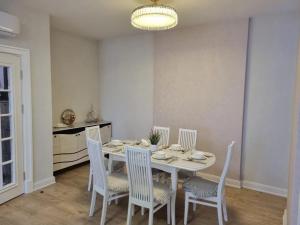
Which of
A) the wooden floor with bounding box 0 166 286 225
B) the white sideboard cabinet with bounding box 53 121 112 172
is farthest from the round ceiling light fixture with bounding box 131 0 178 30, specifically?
the white sideboard cabinet with bounding box 53 121 112 172

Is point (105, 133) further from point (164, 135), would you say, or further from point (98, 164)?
point (98, 164)

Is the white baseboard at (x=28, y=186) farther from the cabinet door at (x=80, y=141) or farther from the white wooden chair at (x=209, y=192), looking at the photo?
the white wooden chair at (x=209, y=192)

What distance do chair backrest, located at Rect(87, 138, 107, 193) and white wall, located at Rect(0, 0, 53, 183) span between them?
128cm

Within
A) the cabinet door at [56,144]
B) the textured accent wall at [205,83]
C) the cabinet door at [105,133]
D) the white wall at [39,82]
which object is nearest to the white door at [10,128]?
the white wall at [39,82]

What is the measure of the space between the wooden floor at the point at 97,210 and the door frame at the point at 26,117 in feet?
0.87

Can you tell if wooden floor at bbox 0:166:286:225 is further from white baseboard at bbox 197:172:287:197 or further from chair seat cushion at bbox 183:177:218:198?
chair seat cushion at bbox 183:177:218:198

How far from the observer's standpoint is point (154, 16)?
101 inches

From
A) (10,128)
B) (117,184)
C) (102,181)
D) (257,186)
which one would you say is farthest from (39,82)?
(257,186)

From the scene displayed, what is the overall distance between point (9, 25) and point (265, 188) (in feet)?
13.6

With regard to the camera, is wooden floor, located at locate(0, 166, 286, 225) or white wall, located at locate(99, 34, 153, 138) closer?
wooden floor, located at locate(0, 166, 286, 225)

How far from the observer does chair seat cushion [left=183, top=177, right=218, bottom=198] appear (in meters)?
2.52

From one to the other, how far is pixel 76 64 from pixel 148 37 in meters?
1.58

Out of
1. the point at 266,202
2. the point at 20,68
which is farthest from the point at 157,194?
the point at 20,68

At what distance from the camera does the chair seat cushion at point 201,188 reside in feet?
8.27
